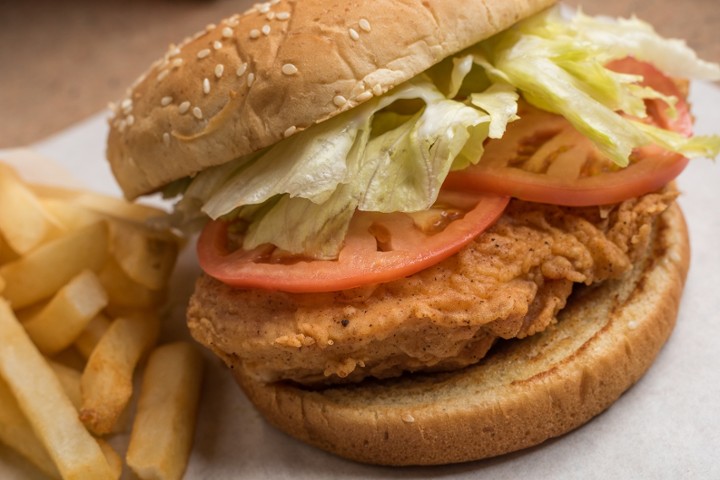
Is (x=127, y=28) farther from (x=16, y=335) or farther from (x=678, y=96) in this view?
(x=678, y=96)

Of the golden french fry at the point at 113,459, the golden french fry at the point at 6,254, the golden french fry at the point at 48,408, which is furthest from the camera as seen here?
the golden french fry at the point at 6,254

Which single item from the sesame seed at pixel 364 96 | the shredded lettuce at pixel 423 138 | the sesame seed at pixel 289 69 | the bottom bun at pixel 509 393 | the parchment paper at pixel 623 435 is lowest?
the parchment paper at pixel 623 435

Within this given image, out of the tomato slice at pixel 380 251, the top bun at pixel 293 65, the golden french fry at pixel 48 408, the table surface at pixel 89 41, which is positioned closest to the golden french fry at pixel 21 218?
the golden french fry at pixel 48 408

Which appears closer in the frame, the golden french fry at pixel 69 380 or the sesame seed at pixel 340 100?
the sesame seed at pixel 340 100

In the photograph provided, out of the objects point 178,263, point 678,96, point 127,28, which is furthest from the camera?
point 127,28

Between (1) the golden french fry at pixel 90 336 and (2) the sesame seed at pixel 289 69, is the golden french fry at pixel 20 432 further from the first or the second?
(2) the sesame seed at pixel 289 69

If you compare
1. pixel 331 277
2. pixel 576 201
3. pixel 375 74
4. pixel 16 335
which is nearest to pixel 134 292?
pixel 16 335

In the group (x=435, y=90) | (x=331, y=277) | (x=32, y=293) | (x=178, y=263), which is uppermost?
(x=435, y=90)
